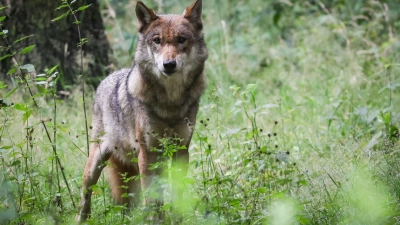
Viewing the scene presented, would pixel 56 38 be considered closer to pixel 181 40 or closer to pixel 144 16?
pixel 144 16

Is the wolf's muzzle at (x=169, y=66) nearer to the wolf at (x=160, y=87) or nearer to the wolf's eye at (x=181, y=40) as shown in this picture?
the wolf at (x=160, y=87)

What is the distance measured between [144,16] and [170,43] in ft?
1.33

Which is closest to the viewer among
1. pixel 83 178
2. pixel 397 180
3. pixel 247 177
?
pixel 397 180

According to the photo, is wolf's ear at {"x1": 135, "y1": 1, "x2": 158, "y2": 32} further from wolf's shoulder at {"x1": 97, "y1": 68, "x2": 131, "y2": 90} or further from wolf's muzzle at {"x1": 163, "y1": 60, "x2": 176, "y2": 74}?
wolf's shoulder at {"x1": 97, "y1": 68, "x2": 131, "y2": 90}

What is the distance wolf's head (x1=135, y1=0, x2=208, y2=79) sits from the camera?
4355 millimetres

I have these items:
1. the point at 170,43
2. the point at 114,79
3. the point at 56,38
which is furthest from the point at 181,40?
the point at 56,38

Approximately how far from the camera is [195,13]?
15.5ft

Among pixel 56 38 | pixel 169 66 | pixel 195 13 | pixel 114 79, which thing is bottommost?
pixel 114 79

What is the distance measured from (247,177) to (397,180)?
1.06 meters

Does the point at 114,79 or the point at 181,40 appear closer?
the point at 181,40

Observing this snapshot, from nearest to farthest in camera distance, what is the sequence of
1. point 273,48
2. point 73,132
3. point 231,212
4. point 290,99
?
point 231,212 < point 73,132 < point 290,99 < point 273,48

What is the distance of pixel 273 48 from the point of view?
364 inches

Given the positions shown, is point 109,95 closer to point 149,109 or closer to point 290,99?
point 149,109

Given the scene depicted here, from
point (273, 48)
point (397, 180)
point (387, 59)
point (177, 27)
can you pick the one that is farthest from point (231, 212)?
point (273, 48)
